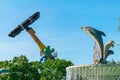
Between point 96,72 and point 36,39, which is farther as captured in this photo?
point 36,39

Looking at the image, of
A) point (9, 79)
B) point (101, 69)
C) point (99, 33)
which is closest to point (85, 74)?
point (101, 69)

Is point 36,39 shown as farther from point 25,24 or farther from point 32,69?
point 32,69

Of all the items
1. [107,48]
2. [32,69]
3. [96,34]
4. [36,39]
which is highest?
[36,39]

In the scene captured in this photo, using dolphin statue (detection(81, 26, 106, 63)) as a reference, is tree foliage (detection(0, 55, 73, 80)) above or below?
above

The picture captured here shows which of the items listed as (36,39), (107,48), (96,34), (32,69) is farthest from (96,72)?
(36,39)

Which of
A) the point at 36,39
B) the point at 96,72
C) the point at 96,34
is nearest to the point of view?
the point at 96,72

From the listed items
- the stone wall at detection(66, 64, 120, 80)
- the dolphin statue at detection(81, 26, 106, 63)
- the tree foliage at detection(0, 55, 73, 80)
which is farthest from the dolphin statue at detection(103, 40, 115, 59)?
the tree foliage at detection(0, 55, 73, 80)

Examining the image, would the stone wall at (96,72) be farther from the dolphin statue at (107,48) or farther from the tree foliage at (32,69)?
the tree foliage at (32,69)

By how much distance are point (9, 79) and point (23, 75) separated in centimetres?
198

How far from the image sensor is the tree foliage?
52125 millimetres

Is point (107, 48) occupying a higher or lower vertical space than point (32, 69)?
lower

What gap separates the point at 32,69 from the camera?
5322cm

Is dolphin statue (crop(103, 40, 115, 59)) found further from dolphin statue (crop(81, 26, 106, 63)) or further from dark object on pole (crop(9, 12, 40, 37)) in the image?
dark object on pole (crop(9, 12, 40, 37))

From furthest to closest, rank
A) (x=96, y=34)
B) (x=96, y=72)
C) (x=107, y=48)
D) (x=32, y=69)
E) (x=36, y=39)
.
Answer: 1. (x=36, y=39)
2. (x=32, y=69)
3. (x=107, y=48)
4. (x=96, y=34)
5. (x=96, y=72)
